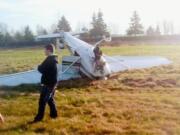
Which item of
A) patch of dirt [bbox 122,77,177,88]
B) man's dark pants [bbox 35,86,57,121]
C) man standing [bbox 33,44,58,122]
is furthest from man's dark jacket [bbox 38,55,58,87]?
patch of dirt [bbox 122,77,177,88]

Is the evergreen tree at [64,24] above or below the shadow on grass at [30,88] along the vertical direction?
above

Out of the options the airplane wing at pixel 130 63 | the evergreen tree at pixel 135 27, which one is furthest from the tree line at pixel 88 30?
the airplane wing at pixel 130 63

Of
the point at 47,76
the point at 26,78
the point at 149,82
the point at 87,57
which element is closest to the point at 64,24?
the point at 87,57

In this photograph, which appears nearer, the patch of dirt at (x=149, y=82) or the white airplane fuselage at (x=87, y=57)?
the patch of dirt at (x=149, y=82)

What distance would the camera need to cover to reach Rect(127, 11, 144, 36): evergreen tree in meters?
96.3

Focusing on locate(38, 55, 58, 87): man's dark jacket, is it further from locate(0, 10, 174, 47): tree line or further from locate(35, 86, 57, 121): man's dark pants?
locate(0, 10, 174, 47): tree line

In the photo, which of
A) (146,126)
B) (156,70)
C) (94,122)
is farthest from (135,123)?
(156,70)

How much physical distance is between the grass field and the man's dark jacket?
0.94 meters

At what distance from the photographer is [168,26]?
579 ft

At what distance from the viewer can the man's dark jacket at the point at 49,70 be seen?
32.0ft

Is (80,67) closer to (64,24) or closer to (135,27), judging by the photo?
(64,24)

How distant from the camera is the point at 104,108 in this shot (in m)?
11.4

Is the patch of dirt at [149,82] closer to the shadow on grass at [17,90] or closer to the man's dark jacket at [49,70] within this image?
the shadow on grass at [17,90]

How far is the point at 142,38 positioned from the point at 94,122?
67.4 meters
